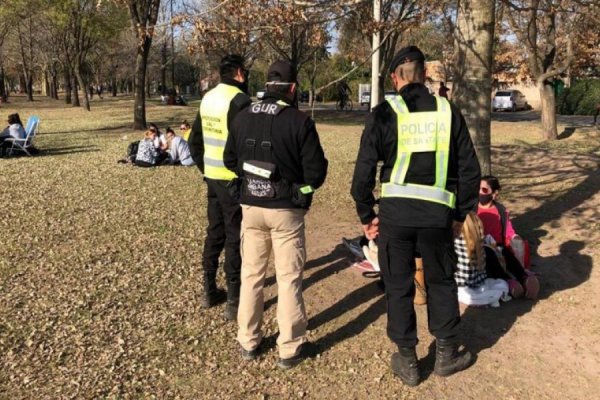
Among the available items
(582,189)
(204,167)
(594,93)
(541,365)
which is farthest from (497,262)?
(594,93)

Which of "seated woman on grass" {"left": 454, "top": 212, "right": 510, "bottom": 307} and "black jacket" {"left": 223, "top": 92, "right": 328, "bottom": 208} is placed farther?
"seated woman on grass" {"left": 454, "top": 212, "right": 510, "bottom": 307}

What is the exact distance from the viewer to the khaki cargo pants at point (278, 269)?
339 centimetres

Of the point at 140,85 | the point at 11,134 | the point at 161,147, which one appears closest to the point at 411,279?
the point at 161,147

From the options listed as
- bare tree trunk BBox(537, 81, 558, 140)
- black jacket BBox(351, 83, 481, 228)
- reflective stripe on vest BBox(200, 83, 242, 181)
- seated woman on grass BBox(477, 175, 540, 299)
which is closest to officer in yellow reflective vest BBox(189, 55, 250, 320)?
reflective stripe on vest BBox(200, 83, 242, 181)

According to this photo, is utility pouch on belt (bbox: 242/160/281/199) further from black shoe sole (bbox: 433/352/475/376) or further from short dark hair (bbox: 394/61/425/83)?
black shoe sole (bbox: 433/352/475/376)

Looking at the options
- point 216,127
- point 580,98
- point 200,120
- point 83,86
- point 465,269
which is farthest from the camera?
point 580,98

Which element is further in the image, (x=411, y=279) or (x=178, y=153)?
(x=178, y=153)

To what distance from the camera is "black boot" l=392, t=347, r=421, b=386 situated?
132 inches

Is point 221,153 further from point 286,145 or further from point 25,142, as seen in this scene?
point 25,142

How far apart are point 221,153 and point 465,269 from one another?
2.17 m

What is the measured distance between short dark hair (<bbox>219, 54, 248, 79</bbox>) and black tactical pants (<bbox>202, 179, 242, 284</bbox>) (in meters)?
0.81

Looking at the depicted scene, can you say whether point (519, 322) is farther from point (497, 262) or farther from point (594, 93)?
point (594, 93)

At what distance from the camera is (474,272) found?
14.4ft

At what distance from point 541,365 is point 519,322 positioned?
62 centimetres
